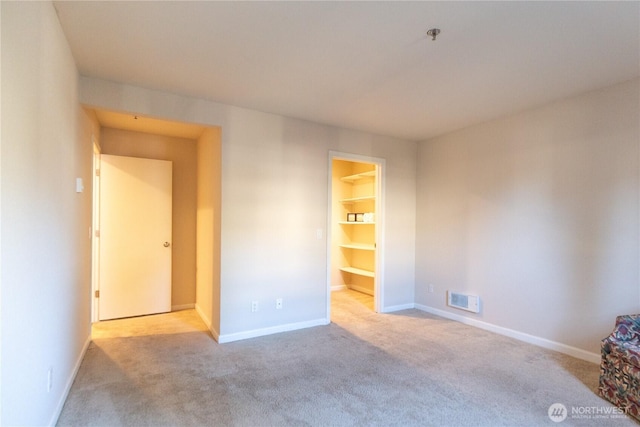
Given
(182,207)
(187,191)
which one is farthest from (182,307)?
(187,191)

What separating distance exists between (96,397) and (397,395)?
7.01 feet

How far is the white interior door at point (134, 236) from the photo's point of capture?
4.04 m

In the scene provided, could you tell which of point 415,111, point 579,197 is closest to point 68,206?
point 415,111

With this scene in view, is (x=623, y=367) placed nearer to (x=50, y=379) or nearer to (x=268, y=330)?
(x=268, y=330)

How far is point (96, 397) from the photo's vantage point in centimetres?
227

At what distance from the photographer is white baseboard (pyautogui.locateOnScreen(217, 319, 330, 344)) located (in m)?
3.34

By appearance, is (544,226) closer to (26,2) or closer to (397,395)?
(397,395)

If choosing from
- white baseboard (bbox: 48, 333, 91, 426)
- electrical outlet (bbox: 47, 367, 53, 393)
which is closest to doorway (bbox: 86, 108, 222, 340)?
white baseboard (bbox: 48, 333, 91, 426)

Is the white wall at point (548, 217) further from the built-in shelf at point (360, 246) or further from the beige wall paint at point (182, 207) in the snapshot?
the beige wall paint at point (182, 207)

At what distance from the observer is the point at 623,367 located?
7.09 feet

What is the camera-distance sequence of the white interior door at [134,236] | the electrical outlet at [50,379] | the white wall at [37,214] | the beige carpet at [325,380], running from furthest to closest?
the white interior door at [134,236], the beige carpet at [325,380], the electrical outlet at [50,379], the white wall at [37,214]

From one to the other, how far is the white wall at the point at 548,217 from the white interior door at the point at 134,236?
3.74m

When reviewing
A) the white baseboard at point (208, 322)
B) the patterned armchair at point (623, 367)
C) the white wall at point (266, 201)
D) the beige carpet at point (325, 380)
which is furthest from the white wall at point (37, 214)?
the patterned armchair at point (623, 367)

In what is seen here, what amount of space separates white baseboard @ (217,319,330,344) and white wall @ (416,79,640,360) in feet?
5.81
